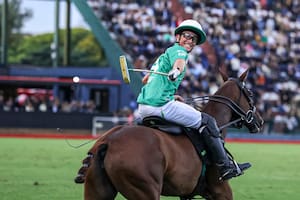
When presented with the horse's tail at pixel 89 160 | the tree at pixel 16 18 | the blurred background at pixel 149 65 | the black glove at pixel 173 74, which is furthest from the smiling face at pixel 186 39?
the tree at pixel 16 18

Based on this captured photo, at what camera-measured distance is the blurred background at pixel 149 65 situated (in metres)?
30.8

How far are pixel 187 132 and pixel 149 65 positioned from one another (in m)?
23.2

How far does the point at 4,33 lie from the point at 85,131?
12435 millimetres

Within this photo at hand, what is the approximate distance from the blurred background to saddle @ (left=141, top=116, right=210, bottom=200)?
2168 centimetres

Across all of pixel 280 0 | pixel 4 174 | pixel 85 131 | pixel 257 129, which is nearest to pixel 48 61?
pixel 280 0

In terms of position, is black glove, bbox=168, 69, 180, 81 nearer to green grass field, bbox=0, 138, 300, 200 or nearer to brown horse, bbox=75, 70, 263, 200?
brown horse, bbox=75, 70, 263, 200

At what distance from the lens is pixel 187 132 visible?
7734 mm

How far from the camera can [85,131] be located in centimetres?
3023

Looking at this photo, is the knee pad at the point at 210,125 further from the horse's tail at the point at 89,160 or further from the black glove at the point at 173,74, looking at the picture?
the horse's tail at the point at 89,160

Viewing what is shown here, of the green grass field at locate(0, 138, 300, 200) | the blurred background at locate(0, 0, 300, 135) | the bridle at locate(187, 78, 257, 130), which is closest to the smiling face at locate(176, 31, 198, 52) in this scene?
the bridle at locate(187, 78, 257, 130)

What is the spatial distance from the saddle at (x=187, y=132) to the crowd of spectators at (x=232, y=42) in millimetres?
22844

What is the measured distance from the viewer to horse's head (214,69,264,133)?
28.8ft

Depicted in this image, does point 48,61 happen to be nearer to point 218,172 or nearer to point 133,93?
point 133,93

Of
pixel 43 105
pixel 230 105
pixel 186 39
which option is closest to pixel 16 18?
pixel 43 105
